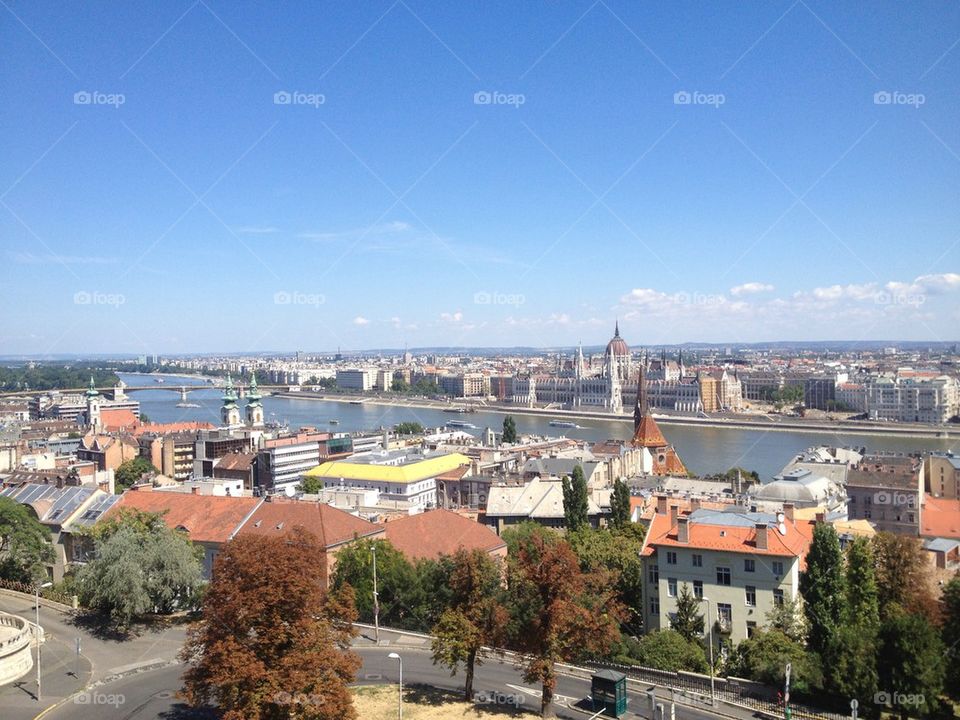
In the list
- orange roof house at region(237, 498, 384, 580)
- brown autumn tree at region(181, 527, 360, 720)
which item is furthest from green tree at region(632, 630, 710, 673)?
orange roof house at region(237, 498, 384, 580)

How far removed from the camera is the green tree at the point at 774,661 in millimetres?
9336

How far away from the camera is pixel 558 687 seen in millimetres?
9781

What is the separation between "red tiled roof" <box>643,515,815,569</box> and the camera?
12117 millimetres

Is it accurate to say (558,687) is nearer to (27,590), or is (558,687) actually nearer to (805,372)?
(27,590)

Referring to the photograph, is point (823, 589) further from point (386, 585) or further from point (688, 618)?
point (386, 585)

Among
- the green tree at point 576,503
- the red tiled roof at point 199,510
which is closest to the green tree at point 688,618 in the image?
the green tree at point 576,503

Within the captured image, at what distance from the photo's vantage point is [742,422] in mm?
60875

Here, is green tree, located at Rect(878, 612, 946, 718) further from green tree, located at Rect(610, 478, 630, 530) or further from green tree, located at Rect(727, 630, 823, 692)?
green tree, located at Rect(610, 478, 630, 530)

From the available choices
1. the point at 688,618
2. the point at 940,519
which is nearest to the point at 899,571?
the point at 688,618

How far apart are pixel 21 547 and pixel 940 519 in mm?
19524

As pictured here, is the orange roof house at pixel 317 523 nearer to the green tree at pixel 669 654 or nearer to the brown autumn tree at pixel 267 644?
the green tree at pixel 669 654

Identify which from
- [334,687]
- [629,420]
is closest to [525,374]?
[629,420]

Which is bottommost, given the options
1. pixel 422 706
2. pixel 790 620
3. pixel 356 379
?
pixel 422 706

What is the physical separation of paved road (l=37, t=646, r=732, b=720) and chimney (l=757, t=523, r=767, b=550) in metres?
3.52
